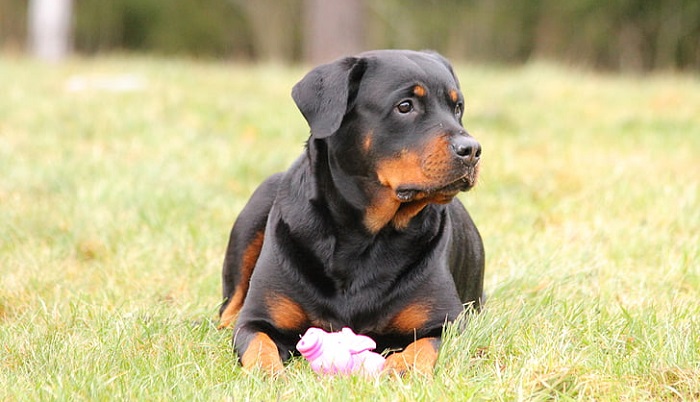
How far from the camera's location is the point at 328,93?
11.9ft

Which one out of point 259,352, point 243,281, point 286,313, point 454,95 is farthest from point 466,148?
point 243,281

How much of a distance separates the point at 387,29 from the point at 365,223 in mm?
20970

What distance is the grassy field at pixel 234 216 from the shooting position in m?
3.14

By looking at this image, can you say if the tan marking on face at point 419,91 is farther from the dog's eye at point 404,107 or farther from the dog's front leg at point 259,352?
the dog's front leg at point 259,352

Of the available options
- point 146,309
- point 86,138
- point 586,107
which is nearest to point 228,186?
point 86,138

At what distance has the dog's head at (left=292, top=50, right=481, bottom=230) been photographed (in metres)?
3.41

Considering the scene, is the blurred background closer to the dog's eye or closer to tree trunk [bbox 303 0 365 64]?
tree trunk [bbox 303 0 365 64]

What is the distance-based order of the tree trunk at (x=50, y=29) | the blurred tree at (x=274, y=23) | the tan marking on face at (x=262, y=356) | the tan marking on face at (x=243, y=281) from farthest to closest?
1. the blurred tree at (x=274, y=23)
2. the tree trunk at (x=50, y=29)
3. the tan marking on face at (x=243, y=281)
4. the tan marking on face at (x=262, y=356)

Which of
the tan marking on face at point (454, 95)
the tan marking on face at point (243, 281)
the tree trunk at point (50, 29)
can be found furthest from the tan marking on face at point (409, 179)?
the tree trunk at point (50, 29)

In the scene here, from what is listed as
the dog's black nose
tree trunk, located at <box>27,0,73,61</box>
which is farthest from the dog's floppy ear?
tree trunk, located at <box>27,0,73,61</box>

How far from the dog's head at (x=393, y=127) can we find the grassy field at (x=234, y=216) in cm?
57

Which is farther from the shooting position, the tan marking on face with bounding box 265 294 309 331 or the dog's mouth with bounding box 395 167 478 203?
the tan marking on face with bounding box 265 294 309 331

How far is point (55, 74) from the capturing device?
11.4 metres

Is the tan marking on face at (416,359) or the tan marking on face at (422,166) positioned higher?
the tan marking on face at (422,166)
